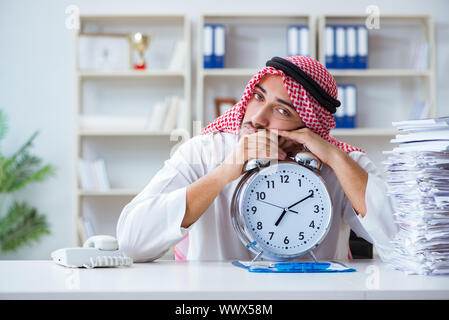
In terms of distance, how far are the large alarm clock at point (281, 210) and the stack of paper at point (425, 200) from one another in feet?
0.63

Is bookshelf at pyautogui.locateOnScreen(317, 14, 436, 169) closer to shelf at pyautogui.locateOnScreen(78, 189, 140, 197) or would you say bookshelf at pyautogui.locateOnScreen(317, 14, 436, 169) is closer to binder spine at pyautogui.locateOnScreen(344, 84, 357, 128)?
binder spine at pyautogui.locateOnScreen(344, 84, 357, 128)

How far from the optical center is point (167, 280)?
101cm

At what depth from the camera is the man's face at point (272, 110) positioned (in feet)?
4.86

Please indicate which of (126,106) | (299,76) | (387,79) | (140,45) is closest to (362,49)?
(387,79)

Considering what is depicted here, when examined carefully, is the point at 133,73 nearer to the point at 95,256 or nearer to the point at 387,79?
the point at 387,79

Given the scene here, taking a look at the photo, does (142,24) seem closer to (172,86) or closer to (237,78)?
(172,86)

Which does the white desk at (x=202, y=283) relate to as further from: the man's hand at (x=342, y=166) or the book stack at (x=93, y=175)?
the book stack at (x=93, y=175)

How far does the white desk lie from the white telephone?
0.07ft

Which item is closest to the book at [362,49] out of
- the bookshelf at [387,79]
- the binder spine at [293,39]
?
the bookshelf at [387,79]

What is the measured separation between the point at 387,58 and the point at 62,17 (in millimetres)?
2443

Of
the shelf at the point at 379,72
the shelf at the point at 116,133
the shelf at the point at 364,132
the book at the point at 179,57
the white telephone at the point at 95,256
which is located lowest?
the white telephone at the point at 95,256

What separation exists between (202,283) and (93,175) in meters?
2.92

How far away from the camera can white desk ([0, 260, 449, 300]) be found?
34.3 inches

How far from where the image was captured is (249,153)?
1.36 m
